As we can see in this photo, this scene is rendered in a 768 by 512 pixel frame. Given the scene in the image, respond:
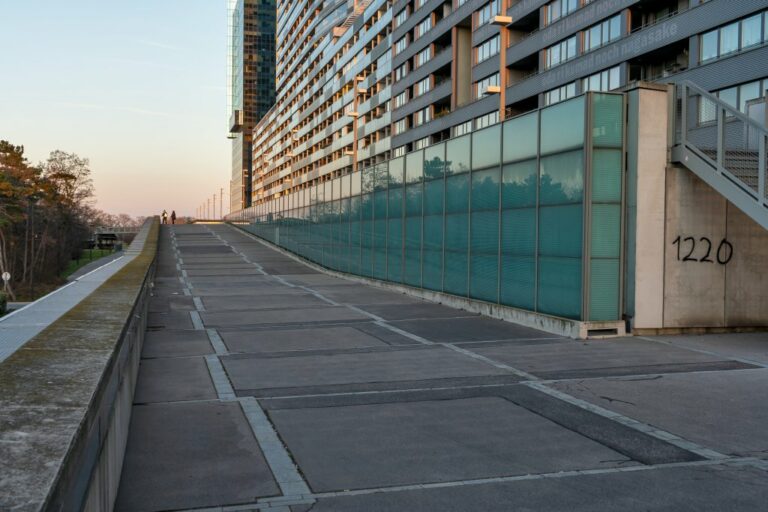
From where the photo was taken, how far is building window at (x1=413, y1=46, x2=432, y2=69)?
70.9 metres

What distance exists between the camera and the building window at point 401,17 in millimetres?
77494

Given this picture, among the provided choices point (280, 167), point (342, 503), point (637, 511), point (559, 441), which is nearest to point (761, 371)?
point (559, 441)

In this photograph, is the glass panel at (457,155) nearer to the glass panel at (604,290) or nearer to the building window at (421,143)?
the glass panel at (604,290)

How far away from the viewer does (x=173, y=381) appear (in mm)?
10641

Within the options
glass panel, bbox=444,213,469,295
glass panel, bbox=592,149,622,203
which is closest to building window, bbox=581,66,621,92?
glass panel, bbox=444,213,469,295

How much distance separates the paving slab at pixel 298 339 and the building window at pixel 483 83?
44.1 m

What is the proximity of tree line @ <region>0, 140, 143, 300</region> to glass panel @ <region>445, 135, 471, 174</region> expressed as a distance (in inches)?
1906

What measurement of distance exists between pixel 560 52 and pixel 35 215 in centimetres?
5304

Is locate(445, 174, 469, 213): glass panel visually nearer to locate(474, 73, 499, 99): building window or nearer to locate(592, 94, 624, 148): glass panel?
locate(592, 94, 624, 148): glass panel

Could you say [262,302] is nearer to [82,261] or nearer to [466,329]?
[466,329]

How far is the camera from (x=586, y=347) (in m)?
13.5

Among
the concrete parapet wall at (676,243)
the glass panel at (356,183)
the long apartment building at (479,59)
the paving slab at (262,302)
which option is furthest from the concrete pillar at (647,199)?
the glass panel at (356,183)

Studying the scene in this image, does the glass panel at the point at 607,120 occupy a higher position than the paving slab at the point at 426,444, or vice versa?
the glass panel at the point at 607,120

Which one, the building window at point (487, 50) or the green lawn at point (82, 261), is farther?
the green lawn at point (82, 261)
